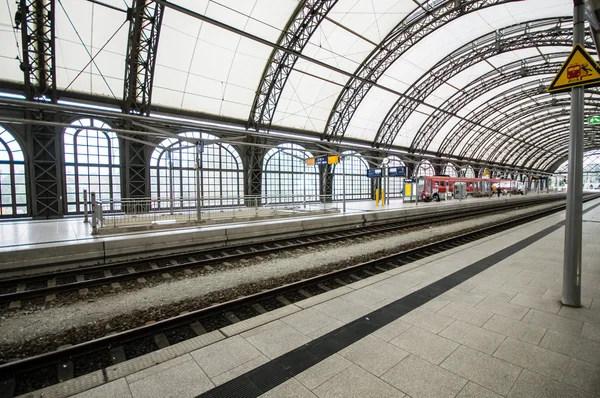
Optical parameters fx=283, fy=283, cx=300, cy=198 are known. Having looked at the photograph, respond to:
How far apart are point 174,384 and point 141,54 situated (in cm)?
1840

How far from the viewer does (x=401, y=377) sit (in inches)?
109

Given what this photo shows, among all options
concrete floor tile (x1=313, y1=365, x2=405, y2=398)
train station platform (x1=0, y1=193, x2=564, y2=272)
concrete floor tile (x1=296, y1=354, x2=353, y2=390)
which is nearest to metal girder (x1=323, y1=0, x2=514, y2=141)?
train station platform (x1=0, y1=193, x2=564, y2=272)

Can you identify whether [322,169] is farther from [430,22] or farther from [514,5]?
[514,5]

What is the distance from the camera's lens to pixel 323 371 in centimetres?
288

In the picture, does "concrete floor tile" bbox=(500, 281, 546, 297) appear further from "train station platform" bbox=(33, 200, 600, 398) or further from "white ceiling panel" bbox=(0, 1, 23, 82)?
"white ceiling panel" bbox=(0, 1, 23, 82)

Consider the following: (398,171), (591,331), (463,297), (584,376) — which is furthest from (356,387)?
(398,171)

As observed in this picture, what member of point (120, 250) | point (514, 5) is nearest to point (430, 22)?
point (514, 5)

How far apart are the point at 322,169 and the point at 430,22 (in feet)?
48.5

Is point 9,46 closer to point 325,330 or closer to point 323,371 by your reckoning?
point 325,330

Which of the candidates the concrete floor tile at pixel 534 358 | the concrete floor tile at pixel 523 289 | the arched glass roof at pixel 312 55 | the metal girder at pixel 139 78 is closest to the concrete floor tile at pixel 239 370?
the concrete floor tile at pixel 534 358

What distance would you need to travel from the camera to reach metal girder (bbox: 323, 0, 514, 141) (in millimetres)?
19438

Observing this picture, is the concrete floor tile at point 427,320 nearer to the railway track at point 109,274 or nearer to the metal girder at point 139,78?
the railway track at point 109,274

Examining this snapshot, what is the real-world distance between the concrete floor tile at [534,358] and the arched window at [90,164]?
18663 millimetres

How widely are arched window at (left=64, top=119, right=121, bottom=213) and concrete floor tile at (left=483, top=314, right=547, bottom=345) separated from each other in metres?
18.4
